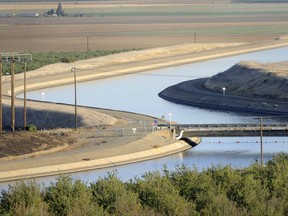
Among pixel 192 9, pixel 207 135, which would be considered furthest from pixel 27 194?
pixel 192 9

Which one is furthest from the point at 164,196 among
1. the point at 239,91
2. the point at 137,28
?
the point at 137,28

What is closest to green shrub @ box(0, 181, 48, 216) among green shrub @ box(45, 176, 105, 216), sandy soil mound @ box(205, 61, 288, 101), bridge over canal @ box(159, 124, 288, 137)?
green shrub @ box(45, 176, 105, 216)

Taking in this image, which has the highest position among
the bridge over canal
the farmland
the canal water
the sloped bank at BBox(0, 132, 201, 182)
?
the bridge over canal

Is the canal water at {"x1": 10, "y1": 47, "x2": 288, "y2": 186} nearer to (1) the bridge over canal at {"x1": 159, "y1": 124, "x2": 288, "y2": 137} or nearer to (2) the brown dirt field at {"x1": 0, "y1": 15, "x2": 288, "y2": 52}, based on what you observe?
(1) the bridge over canal at {"x1": 159, "y1": 124, "x2": 288, "y2": 137}

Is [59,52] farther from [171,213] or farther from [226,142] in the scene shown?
[171,213]

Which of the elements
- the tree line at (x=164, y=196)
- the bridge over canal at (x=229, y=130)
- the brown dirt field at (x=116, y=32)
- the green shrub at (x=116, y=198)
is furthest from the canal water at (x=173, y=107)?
the brown dirt field at (x=116, y=32)
